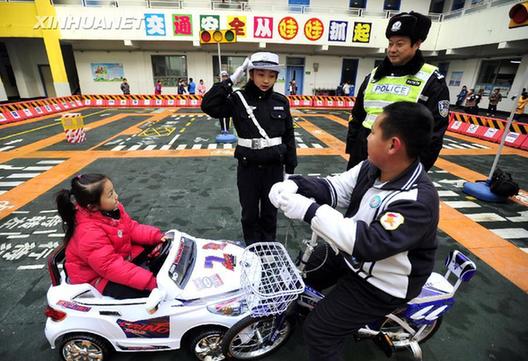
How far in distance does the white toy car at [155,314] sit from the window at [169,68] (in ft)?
65.6

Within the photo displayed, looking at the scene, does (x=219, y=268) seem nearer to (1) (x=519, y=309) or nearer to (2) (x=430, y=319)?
(2) (x=430, y=319)

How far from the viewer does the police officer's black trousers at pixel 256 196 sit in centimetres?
312

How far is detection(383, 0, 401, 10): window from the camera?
19406 mm

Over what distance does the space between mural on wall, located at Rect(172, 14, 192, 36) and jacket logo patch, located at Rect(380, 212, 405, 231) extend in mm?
18451

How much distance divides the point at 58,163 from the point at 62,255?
5.90m

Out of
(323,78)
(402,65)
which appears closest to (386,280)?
(402,65)

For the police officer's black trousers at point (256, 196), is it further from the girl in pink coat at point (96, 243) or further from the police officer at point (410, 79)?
the girl in pink coat at point (96, 243)

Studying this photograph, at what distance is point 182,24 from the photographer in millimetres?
16266

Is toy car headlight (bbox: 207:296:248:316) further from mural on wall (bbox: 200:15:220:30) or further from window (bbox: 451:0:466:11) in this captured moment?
window (bbox: 451:0:466:11)

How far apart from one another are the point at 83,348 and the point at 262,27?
18.2m

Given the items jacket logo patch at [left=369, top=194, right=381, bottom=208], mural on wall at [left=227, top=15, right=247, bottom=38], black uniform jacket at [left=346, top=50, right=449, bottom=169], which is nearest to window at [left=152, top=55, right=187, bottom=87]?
mural on wall at [left=227, top=15, right=247, bottom=38]

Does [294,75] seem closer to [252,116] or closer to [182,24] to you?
[182,24]

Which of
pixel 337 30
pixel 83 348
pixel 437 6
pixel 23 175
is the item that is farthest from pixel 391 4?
pixel 83 348

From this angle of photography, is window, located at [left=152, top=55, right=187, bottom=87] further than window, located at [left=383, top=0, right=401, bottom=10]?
No
